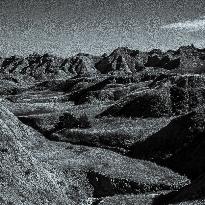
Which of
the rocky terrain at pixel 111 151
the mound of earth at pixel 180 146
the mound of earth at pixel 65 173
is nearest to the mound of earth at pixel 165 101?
the rocky terrain at pixel 111 151

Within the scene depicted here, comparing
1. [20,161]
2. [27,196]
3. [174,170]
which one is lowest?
[174,170]

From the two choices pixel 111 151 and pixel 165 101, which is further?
pixel 165 101

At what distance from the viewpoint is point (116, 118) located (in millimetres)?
57188

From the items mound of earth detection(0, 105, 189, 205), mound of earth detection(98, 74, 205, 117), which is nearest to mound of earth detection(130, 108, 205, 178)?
mound of earth detection(0, 105, 189, 205)

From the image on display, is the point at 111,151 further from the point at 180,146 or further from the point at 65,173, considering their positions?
the point at 65,173

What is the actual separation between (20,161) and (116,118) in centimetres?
3038

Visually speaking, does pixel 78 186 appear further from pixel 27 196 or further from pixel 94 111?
pixel 94 111

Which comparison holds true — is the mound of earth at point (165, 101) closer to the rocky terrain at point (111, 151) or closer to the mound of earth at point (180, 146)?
the rocky terrain at point (111, 151)

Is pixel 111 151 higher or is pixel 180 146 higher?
pixel 180 146

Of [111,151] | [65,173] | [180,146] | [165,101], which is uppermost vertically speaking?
[165,101]

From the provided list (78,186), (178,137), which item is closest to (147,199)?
(78,186)

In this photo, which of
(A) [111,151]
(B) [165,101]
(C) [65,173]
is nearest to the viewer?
(C) [65,173]

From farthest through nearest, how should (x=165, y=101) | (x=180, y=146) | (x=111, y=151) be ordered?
(x=165, y=101) < (x=180, y=146) < (x=111, y=151)

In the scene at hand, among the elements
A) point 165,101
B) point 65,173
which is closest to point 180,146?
point 65,173
